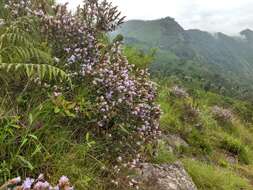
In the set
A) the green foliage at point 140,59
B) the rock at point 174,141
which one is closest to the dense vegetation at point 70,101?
the green foliage at point 140,59

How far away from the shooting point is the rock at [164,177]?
182 inches

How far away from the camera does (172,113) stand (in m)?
8.66

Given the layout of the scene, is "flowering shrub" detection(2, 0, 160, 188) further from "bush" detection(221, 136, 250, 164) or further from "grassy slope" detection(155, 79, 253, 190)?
"bush" detection(221, 136, 250, 164)

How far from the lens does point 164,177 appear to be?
5117 millimetres

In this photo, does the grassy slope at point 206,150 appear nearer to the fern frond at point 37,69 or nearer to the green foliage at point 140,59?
the green foliage at point 140,59

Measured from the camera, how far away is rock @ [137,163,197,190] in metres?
4.61

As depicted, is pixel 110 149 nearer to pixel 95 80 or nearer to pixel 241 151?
pixel 95 80

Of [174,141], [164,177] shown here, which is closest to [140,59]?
[174,141]

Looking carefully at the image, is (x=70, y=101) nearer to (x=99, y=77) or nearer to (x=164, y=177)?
(x=99, y=77)

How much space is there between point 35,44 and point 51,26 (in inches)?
8.9

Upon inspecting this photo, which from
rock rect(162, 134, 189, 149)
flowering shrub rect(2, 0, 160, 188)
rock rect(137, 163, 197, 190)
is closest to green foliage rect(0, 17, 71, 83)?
flowering shrub rect(2, 0, 160, 188)

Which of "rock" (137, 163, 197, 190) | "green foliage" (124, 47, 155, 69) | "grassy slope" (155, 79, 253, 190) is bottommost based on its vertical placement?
"grassy slope" (155, 79, 253, 190)

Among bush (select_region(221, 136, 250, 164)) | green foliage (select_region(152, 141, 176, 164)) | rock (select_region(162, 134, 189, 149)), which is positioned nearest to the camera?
green foliage (select_region(152, 141, 176, 164))

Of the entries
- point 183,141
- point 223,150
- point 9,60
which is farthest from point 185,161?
point 9,60
